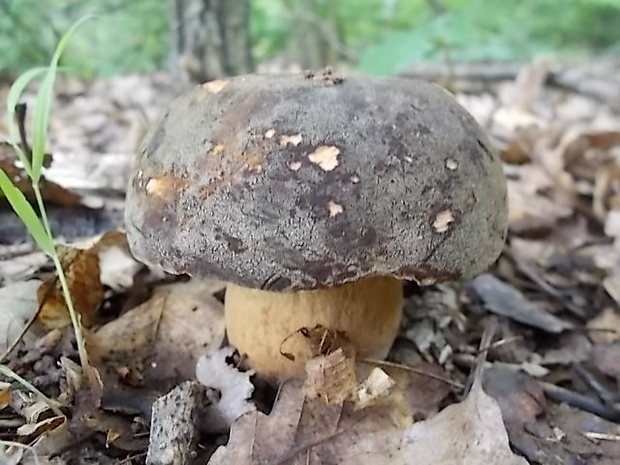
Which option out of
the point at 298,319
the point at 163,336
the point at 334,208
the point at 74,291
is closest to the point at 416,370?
the point at 298,319

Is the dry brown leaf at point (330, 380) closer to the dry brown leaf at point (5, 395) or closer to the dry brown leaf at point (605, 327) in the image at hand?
the dry brown leaf at point (5, 395)

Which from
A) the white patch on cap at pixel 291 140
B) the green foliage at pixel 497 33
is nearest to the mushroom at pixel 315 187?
the white patch on cap at pixel 291 140

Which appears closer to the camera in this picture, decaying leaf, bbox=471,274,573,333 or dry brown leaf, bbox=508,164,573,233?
decaying leaf, bbox=471,274,573,333

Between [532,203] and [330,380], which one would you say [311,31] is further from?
[330,380]

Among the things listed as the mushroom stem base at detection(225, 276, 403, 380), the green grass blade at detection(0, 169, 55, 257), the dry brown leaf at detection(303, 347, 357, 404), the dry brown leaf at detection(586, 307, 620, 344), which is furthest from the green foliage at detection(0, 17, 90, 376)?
the dry brown leaf at detection(586, 307, 620, 344)

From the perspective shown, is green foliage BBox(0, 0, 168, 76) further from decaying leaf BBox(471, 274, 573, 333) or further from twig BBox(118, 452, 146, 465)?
twig BBox(118, 452, 146, 465)

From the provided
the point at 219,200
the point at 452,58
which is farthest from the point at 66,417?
the point at 452,58
